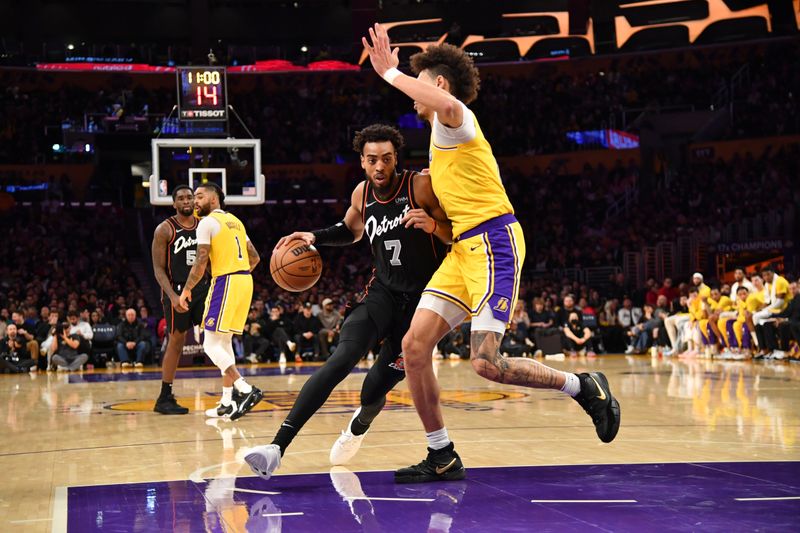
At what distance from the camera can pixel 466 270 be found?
4.79 meters

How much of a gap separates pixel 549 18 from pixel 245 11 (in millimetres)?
9896

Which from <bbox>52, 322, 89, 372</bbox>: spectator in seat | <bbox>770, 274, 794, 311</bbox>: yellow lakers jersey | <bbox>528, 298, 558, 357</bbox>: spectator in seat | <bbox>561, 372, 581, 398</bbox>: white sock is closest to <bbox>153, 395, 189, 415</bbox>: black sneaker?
<bbox>561, 372, 581, 398</bbox>: white sock

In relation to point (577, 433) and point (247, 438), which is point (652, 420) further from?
point (247, 438)

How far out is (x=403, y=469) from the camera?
4926 millimetres

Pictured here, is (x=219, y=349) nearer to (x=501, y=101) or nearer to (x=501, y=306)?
(x=501, y=306)

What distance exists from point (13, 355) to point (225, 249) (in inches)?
365

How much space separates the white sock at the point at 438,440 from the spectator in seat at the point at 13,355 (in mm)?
12336

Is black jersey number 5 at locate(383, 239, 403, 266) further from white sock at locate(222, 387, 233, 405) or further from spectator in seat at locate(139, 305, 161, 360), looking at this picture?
spectator in seat at locate(139, 305, 161, 360)

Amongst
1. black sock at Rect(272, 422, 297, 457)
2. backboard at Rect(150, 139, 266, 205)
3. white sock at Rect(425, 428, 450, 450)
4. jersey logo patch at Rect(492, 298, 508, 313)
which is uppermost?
backboard at Rect(150, 139, 266, 205)

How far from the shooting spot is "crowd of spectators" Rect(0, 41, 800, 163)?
27.2 m

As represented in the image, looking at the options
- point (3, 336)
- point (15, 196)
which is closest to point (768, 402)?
point (3, 336)

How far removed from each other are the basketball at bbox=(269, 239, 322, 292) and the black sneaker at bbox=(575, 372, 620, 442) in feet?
5.17

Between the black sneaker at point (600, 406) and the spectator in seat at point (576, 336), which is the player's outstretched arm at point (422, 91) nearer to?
the black sneaker at point (600, 406)

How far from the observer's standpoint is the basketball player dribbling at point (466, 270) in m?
4.64
